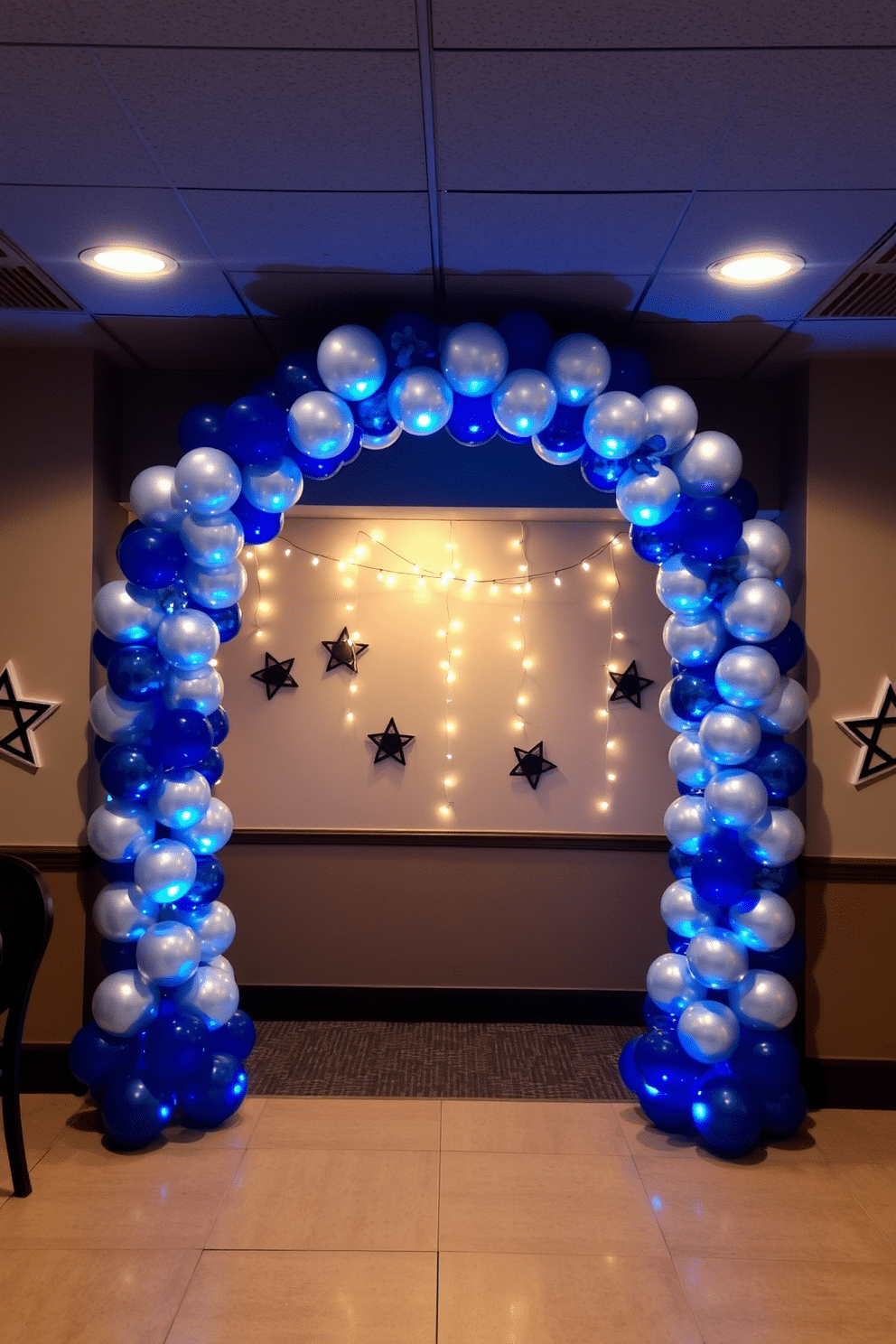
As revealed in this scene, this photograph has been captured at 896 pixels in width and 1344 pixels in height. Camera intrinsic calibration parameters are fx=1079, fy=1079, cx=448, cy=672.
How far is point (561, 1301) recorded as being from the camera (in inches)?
104

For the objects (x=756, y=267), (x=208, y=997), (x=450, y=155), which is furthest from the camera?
(x=208, y=997)

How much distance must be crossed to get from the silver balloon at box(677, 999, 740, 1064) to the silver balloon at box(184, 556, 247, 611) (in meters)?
2.04

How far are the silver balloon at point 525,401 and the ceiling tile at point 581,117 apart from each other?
2.26ft

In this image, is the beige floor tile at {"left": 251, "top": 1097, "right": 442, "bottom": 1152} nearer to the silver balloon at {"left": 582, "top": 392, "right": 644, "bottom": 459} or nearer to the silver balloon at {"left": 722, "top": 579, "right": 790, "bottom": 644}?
the silver balloon at {"left": 722, "top": 579, "right": 790, "bottom": 644}

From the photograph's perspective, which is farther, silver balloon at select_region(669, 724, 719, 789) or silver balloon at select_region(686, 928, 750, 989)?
silver balloon at select_region(669, 724, 719, 789)

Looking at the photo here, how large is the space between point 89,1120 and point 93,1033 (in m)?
0.40

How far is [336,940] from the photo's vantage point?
502 cm

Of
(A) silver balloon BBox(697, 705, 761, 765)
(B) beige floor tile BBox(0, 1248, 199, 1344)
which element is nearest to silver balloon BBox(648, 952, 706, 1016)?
(A) silver balloon BBox(697, 705, 761, 765)

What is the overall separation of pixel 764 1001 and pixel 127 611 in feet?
7.92

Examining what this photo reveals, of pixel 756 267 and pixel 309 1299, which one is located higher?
pixel 756 267

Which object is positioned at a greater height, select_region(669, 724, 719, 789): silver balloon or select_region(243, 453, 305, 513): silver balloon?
select_region(243, 453, 305, 513): silver balloon

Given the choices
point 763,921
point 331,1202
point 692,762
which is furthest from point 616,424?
point 331,1202

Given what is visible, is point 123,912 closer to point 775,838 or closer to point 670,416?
point 775,838

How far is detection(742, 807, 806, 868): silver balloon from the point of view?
3.51 meters
